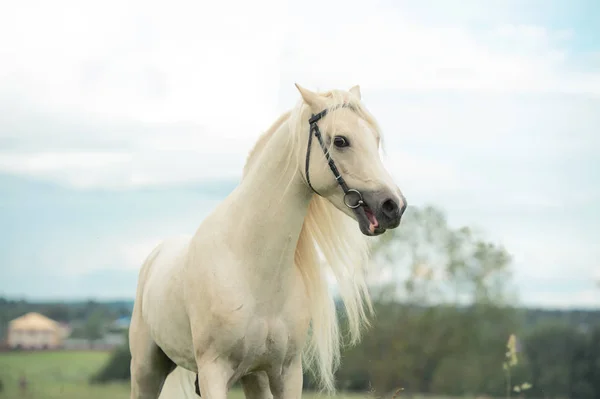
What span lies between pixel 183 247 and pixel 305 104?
5.51 ft

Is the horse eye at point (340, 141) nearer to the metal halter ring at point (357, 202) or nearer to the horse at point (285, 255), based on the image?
the horse at point (285, 255)

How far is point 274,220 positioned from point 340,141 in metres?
0.67

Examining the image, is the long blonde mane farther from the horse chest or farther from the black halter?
the black halter

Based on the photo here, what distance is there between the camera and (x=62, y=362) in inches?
707

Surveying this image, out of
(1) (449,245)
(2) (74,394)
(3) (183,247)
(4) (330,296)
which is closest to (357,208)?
(4) (330,296)

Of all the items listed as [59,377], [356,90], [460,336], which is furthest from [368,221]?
[460,336]

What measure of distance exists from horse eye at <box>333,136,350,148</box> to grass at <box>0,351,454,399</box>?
35.1 ft

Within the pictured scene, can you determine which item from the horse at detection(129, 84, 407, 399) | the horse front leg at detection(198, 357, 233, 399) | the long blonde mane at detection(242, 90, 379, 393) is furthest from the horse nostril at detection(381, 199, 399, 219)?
the horse front leg at detection(198, 357, 233, 399)

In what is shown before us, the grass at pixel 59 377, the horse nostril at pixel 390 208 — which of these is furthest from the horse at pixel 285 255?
the grass at pixel 59 377

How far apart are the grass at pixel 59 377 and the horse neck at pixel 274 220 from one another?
10.2m

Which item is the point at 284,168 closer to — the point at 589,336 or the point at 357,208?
the point at 357,208

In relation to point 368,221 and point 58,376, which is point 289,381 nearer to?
point 368,221

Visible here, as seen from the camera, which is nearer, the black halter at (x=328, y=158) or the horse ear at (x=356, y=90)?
the black halter at (x=328, y=158)

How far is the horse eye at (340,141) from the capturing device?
13.9ft
